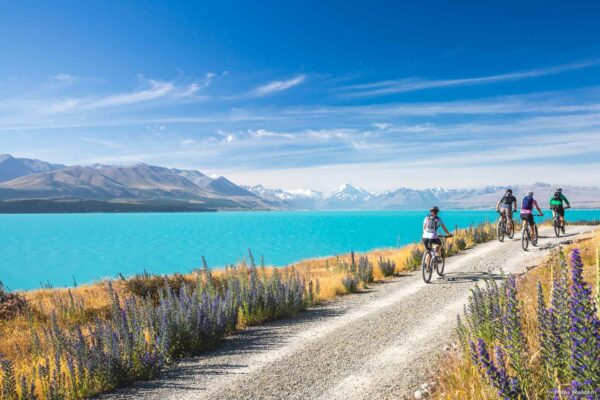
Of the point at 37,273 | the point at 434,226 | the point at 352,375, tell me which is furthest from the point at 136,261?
the point at 352,375

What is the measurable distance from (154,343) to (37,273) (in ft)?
184

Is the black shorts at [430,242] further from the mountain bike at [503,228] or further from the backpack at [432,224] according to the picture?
the mountain bike at [503,228]

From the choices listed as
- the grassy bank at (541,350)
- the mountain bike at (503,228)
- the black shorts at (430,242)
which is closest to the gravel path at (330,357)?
the grassy bank at (541,350)

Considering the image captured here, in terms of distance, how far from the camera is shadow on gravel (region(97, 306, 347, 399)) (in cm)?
734

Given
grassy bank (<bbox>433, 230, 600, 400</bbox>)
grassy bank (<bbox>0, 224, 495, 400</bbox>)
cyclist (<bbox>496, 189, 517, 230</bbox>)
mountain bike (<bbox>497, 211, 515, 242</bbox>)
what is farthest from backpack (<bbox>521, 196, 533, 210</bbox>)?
grassy bank (<bbox>433, 230, 600, 400</bbox>)

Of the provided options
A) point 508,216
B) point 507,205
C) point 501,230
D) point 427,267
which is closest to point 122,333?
point 427,267

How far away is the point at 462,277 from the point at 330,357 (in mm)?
10331

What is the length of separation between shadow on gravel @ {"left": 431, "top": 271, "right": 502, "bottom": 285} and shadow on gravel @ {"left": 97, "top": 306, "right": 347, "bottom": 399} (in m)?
5.97

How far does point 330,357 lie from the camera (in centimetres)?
Result: 845

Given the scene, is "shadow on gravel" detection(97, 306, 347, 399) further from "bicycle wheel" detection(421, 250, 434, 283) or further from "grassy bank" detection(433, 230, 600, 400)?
"bicycle wheel" detection(421, 250, 434, 283)

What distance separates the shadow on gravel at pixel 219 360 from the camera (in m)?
7.34

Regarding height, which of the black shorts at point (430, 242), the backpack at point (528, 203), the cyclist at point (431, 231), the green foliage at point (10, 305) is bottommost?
the green foliage at point (10, 305)

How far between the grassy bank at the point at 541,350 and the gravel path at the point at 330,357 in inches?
44.1

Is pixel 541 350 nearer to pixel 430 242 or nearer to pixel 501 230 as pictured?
pixel 430 242
